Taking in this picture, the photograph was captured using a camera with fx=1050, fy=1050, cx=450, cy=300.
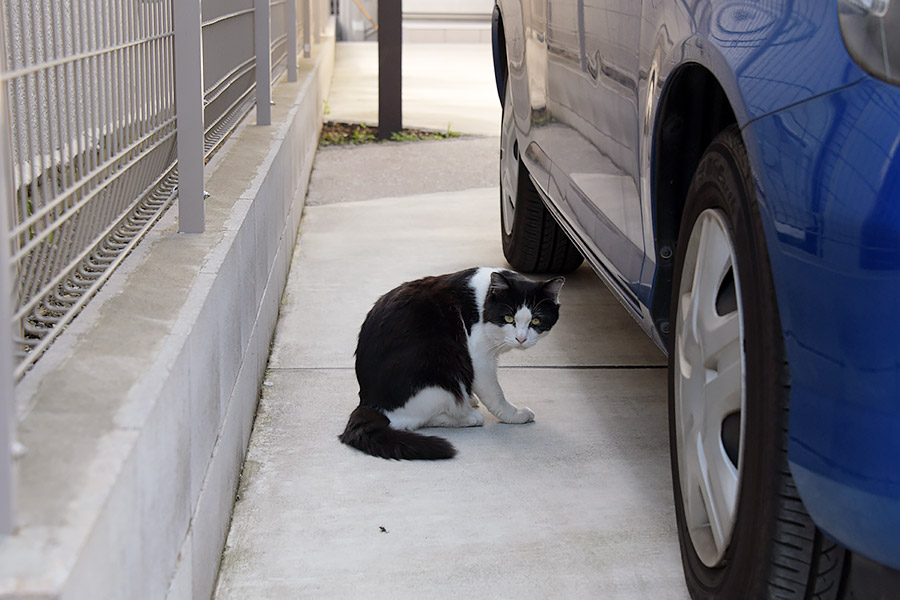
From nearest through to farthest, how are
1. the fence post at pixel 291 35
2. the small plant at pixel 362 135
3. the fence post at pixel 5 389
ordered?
the fence post at pixel 5 389, the fence post at pixel 291 35, the small plant at pixel 362 135

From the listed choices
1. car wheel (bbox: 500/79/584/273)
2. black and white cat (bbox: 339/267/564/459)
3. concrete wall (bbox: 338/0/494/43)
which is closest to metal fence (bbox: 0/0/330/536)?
black and white cat (bbox: 339/267/564/459)

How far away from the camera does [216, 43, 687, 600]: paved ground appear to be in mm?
2609

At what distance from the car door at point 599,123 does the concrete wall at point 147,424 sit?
43.9 inches

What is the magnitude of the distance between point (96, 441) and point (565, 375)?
2692mm

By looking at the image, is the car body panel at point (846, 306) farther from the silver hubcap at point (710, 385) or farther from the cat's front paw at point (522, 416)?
the cat's front paw at point (522, 416)

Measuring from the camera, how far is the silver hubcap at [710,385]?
2.13 meters

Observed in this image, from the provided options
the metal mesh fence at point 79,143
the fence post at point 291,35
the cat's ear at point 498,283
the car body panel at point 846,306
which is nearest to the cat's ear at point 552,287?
the cat's ear at point 498,283

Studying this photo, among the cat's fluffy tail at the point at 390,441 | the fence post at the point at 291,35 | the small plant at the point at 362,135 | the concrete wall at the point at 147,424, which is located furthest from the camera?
the small plant at the point at 362,135

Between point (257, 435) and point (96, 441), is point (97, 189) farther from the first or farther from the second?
point (257, 435)

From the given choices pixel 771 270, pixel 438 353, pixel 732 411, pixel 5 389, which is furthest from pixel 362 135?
pixel 5 389

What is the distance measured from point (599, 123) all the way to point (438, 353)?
0.90 metres

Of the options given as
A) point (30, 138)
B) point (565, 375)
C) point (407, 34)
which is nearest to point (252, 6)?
point (565, 375)

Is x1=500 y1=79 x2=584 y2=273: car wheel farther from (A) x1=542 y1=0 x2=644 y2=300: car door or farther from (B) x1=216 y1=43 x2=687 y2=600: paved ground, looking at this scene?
(A) x1=542 y1=0 x2=644 y2=300: car door

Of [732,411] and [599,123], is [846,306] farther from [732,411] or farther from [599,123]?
[599,123]
